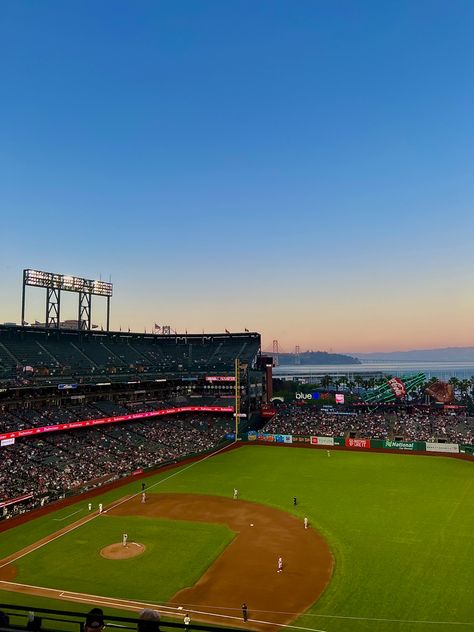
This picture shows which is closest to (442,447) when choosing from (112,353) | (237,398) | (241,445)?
(241,445)

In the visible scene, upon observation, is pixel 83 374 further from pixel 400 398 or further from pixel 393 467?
pixel 400 398

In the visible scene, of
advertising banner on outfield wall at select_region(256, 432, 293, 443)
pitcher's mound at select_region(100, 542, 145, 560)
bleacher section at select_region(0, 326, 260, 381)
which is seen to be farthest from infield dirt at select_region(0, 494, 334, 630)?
advertising banner on outfield wall at select_region(256, 432, 293, 443)

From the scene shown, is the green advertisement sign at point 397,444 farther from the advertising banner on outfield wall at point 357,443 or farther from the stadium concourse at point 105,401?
the stadium concourse at point 105,401

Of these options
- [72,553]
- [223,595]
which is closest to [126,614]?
[223,595]

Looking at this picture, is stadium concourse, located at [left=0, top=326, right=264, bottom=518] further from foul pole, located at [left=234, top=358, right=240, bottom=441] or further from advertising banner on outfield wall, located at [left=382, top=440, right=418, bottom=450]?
advertising banner on outfield wall, located at [left=382, top=440, right=418, bottom=450]

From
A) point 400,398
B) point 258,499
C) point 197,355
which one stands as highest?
point 197,355

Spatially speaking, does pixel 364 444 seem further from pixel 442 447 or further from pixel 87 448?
pixel 87 448
